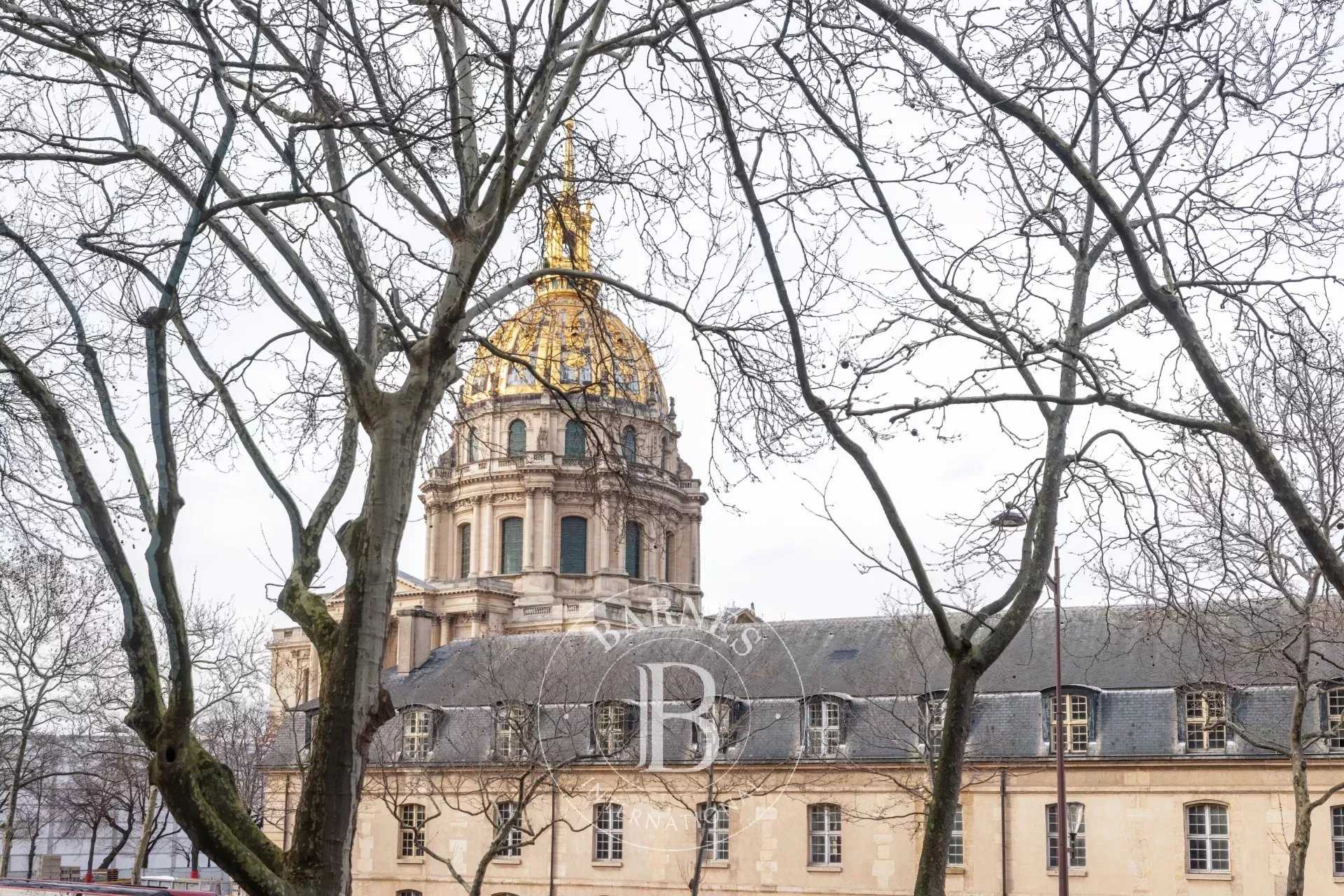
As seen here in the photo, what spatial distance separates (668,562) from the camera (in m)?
81.0

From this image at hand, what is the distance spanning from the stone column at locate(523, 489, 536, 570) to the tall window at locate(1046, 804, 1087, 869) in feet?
132

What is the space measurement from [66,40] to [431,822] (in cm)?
3901

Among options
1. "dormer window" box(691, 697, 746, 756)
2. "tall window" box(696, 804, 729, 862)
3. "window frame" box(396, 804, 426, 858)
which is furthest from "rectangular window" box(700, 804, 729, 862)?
"window frame" box(396, 804, 426, 858)

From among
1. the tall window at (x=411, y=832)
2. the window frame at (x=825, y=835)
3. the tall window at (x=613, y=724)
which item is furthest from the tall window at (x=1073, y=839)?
the tall window at (x=411, y=832)

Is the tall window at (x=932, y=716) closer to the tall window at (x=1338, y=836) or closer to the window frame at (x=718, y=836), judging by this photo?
the window frame at (x=718, y=836)

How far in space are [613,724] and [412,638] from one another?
13690 millimetres

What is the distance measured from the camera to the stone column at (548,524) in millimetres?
76188

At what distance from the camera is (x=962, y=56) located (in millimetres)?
8281

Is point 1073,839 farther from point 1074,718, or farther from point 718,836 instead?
point 718,836

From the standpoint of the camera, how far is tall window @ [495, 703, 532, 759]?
39.7m

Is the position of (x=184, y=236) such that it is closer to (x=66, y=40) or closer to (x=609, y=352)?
(x=66, y=40)

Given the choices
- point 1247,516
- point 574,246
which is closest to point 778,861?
point 1247,516

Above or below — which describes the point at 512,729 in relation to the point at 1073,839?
above

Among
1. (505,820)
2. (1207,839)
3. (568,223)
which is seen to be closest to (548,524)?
(505,820)
